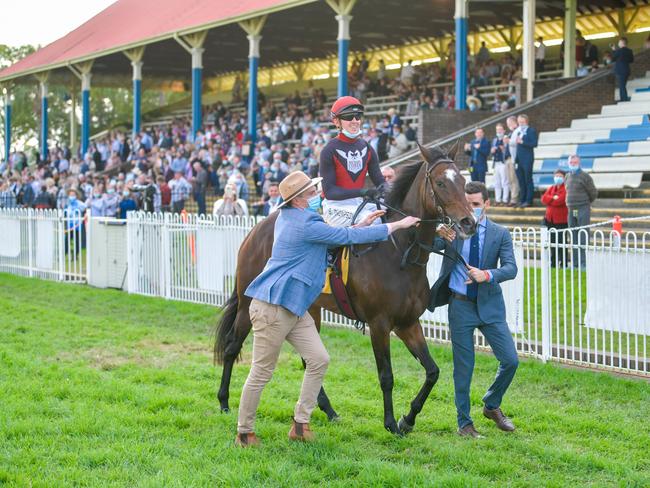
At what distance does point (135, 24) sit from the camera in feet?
119

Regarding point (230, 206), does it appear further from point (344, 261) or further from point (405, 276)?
point (405, 276)

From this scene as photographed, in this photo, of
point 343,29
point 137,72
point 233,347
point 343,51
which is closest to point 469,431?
point 233,347

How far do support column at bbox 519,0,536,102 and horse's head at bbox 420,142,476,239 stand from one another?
15.3 meters

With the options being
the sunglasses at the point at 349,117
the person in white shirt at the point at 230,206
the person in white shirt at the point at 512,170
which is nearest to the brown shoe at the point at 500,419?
the sunglasses at the point at 349,117

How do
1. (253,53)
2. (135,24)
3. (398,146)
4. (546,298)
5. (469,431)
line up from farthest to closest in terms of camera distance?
1. (135,24)
2. (253,53)
3. (398,146)
4. (546,298)
5. (469,431)

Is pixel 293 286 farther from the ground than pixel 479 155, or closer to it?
closer to it

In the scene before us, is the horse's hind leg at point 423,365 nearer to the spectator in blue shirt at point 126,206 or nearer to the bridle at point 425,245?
the bridle at point 425,245

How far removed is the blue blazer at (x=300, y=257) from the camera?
623 cm

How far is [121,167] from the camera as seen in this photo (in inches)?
1339

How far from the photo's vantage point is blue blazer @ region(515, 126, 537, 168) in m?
16.8

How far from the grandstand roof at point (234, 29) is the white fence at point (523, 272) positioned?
10000 mm

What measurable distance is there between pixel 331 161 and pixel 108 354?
4.09m

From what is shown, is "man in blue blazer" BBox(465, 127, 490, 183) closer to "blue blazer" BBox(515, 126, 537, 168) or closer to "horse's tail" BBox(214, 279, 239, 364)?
"blue blazer" BBox(515, 126, 537, 168)

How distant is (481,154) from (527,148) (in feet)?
4.22
